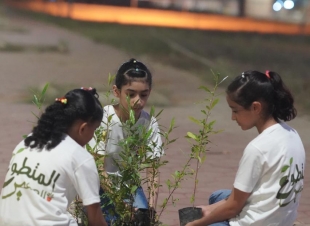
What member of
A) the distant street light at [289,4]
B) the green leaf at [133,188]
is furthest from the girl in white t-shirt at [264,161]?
the distant street light at [289,4]

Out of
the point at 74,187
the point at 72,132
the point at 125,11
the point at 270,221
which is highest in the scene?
the point at 125,11

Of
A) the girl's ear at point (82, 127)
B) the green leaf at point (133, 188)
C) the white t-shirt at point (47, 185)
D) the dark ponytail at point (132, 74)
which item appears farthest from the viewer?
the dark ponytail at point (132, 74)

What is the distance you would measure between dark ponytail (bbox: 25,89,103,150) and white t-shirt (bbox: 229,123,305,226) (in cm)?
70

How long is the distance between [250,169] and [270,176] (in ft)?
0.33

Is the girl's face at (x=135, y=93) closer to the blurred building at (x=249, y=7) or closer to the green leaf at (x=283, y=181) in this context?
the green leaf at (x=283, y=181)

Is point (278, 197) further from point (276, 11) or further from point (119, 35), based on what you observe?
point (276, 11)

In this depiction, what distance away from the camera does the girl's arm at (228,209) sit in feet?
9.71

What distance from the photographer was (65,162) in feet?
8.79

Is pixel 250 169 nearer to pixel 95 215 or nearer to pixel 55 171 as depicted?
pixel 95 215

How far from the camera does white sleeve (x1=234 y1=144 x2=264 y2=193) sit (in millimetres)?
2895

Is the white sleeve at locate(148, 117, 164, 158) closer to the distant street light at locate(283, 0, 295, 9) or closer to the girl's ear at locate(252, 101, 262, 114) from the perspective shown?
the girl's ear at locate(252, 101, 262, 114)

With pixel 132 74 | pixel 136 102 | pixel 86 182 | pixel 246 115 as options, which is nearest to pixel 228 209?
pixel 246 115

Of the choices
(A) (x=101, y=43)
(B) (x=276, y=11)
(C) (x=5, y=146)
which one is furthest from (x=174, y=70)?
(B) (x=276, y=11)

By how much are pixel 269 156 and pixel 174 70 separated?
897cm
